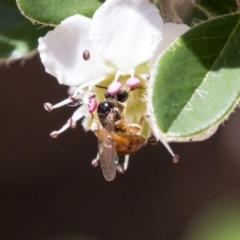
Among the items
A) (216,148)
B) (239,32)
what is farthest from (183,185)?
(239,32)

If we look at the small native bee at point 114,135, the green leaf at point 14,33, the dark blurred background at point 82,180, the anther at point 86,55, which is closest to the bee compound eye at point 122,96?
the small native bee at point 114,135

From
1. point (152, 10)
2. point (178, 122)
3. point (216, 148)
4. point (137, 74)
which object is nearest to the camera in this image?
point (178, 122)

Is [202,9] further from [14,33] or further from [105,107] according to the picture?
[14,33]

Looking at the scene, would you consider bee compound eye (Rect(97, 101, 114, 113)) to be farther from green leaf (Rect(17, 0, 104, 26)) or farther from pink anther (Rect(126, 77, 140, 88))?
green leaf (Rect(17, 0, 104, 26))

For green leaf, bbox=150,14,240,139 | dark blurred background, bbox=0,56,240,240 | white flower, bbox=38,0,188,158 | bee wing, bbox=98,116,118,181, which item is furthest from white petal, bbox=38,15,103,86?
dark blurred background, bbox=0,56,240,240

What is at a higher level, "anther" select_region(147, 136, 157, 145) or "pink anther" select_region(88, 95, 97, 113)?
"pink anther" select_region(88, 95, 97, 113)

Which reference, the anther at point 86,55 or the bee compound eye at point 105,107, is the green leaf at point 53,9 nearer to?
the anther at point 86,55

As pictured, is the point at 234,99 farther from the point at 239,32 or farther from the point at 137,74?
the point at 137,74
